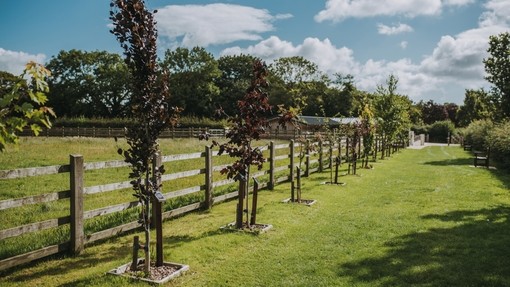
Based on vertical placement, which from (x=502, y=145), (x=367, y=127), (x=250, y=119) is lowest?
(x=502, y=145)

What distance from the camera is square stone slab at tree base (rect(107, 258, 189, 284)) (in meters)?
5.39

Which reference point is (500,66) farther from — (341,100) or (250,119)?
(341,100)

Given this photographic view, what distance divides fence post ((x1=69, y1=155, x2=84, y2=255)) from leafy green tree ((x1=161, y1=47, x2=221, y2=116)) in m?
66.7

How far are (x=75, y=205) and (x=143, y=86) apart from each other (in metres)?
2.29

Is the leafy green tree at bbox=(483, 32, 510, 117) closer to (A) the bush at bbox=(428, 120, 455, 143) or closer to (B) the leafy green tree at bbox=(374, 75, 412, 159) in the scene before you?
(B) the leafy green tree at bbox=(374, 75, 412, 159)

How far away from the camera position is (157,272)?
566cm

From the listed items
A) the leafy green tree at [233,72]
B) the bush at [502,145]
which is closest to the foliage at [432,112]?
the leafy green tree at [233,72]

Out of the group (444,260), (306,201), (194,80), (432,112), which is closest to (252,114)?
(306,201)

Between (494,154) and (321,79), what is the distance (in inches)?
2369

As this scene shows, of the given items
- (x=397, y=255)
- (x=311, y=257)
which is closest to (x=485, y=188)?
(x=397, y=255)

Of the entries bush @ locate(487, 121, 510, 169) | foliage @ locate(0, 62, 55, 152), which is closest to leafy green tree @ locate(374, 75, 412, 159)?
bush @ locate(487, 121, 510, 169)

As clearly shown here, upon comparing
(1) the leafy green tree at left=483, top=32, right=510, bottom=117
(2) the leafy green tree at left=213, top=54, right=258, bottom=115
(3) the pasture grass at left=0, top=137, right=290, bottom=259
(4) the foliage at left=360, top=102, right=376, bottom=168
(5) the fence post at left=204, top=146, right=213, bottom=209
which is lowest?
(3) the pasture grass at left=0, top=137, right=290, bottom=259

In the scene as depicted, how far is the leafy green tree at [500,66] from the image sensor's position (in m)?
25.3

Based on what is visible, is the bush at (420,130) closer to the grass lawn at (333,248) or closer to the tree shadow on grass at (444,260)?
the grass lawn at (333,248)
